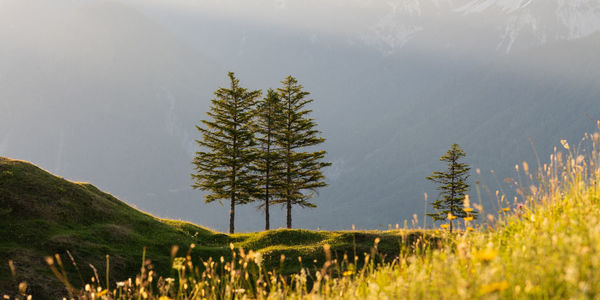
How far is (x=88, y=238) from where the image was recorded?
18.0 metres

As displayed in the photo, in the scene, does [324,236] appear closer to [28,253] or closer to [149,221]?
[149,221]

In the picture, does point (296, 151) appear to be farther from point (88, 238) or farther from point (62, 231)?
point (62, 231)

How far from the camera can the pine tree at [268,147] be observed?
38.0 m

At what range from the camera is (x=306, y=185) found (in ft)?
128

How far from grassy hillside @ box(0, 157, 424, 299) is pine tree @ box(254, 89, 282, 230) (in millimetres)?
12452

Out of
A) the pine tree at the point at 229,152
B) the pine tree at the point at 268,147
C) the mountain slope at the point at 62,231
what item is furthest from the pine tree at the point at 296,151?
the mountain slope at the point at 62,231

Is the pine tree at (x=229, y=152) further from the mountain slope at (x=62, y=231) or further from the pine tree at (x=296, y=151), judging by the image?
the mountain slope at (x=62, y=231)

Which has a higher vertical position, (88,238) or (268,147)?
(268,147)

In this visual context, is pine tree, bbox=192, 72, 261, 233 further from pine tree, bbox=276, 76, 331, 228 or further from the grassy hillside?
the grassy hillside

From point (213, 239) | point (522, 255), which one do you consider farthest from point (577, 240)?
point (213, 239)

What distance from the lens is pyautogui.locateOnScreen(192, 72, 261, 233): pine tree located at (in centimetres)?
3656

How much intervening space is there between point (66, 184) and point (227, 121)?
1701 cm

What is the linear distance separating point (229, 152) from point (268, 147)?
435 cm

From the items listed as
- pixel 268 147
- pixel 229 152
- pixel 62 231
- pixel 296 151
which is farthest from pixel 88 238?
pixel 296 151
